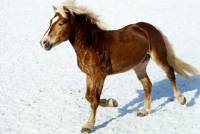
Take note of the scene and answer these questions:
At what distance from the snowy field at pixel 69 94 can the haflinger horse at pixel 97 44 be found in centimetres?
37

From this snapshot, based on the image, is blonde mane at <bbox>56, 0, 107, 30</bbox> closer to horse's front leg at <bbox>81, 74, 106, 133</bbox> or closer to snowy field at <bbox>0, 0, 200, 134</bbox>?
snowy field at <bbox>0, 0, 200, 134</bbox>

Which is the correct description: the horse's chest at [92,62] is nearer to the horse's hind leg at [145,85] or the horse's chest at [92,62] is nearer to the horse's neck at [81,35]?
the horse's neck at [81,35]

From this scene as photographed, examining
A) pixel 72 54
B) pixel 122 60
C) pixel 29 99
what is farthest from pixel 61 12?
pixel 72 54

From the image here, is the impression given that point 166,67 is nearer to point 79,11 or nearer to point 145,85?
point 145,85

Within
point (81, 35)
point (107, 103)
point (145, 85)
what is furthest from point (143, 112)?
point (81, 35)

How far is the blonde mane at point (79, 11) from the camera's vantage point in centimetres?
459

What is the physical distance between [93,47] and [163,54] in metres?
1.45

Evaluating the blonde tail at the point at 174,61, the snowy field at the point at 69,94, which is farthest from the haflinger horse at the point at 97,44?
the snowy field at the point at 69,94

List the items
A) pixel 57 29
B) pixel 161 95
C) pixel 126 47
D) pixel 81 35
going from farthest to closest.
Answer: pixel 161 95 < pixel 126 47 < pixel 81 35 < pixel 57 29

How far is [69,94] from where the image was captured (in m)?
6.66

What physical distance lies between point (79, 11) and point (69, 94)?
243 cm

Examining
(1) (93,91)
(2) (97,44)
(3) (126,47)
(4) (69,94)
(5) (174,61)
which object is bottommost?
(4) (69,94)

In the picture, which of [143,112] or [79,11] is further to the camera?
[143,112]

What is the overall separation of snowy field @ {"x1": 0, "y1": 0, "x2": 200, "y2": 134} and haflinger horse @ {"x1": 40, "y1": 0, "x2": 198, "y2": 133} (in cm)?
37
